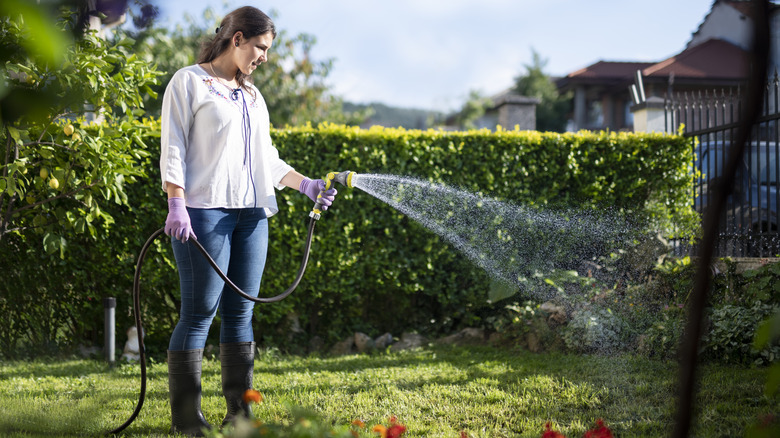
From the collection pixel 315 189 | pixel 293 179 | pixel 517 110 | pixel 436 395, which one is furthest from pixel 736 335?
pixel 517 110

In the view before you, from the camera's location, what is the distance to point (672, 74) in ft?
56.1

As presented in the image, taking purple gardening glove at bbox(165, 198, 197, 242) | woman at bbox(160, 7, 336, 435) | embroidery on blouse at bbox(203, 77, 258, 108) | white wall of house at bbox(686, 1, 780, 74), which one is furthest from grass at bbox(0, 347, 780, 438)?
white wall of house at bbox(686, 1, 780, 74)

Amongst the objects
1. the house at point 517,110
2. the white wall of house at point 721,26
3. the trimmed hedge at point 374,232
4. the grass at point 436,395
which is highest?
the white wall of house at point 721,26

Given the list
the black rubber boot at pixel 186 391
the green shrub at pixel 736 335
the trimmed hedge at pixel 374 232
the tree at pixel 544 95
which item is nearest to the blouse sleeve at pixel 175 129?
the black rubber boot at pixel 186 391

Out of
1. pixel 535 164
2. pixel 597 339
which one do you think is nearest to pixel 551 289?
pixel 597 339

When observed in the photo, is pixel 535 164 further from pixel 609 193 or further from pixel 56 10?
pixel 56 10

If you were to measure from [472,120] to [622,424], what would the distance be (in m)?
37.0

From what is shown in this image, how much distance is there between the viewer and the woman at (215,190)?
8.29ft

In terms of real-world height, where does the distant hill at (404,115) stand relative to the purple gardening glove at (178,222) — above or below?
above

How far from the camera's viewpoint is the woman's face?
260cm

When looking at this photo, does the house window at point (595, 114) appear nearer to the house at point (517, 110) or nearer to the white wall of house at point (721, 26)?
the white wall of house at point (721, 26)

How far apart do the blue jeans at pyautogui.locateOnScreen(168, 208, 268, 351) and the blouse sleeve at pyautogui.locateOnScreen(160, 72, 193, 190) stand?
7.4 inches

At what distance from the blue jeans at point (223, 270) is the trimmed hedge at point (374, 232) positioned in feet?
6.52

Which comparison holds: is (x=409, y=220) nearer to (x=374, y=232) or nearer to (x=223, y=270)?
(x=374, y=232)
